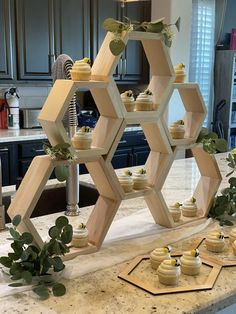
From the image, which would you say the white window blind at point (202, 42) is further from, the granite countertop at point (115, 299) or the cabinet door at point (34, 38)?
the granite countertop at point (115, 299)

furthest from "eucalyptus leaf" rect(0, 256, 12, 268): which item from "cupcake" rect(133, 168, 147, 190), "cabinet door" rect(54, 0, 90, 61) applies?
"cabinet door" rect(54, 0, 90, 61)

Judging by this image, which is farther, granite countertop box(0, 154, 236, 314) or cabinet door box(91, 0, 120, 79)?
cabinet door box(91, 0, 120, 79)

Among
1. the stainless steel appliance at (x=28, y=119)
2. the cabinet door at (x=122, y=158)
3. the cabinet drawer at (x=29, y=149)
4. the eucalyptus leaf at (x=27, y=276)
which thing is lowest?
the cabinet door at (x=122, y=158)

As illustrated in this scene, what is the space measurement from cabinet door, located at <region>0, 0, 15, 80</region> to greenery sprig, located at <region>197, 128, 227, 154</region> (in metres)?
2.46

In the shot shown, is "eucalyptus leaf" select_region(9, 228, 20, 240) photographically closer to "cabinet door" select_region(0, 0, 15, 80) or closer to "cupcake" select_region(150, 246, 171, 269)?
"cupcake" select_region(150, 246, 171, 269)

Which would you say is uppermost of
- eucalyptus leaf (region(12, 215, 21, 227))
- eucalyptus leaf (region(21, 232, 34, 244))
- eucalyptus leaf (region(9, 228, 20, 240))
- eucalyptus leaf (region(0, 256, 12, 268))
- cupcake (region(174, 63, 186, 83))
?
cupcake (region(174, 63, 186, 83))

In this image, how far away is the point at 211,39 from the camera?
5.06m

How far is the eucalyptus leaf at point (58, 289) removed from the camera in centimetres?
97

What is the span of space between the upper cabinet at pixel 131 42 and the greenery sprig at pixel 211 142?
9.15 feet

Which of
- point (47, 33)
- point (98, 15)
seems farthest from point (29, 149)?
point (98, 15)

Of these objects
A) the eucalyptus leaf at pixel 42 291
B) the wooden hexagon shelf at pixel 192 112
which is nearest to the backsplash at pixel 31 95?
the wooden hexagon shelf at pixel 192 112

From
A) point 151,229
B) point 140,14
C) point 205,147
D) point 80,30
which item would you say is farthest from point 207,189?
point 140,14

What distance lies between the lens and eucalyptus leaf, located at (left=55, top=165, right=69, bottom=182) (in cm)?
106

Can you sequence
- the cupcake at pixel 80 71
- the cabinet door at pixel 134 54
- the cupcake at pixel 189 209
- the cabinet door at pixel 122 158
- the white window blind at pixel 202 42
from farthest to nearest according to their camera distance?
the white window blind at pixel 202 42
the cabinet door at pixel 134 54
the cabinet door at pixel 122 158
the cupcake at pixel 189 209
the cupcake at pixel 80 71
